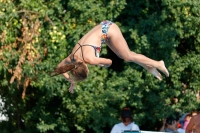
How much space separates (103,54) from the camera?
38.4ft

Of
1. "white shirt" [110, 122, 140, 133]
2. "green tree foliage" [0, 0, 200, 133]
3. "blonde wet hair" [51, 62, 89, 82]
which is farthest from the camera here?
"green tree foliage" [0, 0, 200, 133]

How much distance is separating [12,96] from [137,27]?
292cm

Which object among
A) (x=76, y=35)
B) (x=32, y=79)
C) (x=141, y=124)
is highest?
(x=76, y=35)

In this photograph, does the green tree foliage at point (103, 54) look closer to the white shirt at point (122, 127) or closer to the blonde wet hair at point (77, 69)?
the white shirt at point (122, 127)

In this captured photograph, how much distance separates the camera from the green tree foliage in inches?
436

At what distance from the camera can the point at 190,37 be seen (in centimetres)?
1167

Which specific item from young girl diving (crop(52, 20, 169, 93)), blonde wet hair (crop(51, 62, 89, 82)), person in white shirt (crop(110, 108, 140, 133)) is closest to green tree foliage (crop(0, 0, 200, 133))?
person in white shirt (crop(110, 108, 140, 133))

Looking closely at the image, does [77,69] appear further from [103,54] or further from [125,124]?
[103,54]

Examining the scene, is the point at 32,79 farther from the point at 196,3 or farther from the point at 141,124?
the point at 196,3

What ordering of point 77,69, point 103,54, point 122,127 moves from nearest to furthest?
point 77,69
point 122,127
point 103,54

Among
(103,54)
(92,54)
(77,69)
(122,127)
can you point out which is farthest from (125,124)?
(77,69)

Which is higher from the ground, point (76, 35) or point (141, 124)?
point (76, 35)

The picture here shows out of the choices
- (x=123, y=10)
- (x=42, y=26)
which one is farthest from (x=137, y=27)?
(x=42, y=26)

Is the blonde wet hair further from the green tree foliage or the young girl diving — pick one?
the green tree foliage
